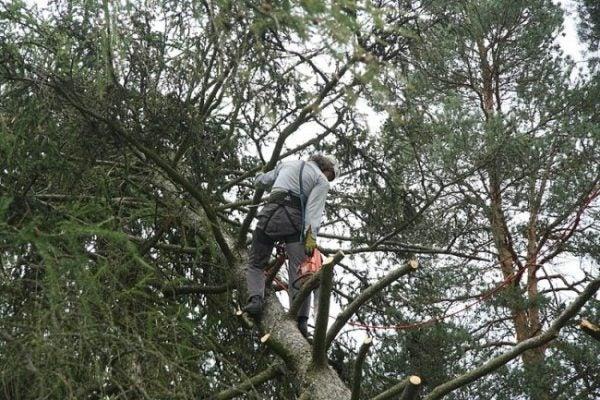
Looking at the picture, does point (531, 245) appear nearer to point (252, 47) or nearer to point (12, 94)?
point (252, 47)

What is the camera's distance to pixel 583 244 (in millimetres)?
10125

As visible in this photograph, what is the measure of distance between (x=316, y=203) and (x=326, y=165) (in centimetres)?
35

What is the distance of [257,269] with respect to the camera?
16.8ft

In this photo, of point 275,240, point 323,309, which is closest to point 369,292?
point 323,309

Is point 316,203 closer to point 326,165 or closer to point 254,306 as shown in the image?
point 326,165

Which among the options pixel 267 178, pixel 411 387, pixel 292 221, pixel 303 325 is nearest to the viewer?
pixel 411 387

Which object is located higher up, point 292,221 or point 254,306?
point 292,221

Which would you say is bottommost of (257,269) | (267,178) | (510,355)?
(510,355)

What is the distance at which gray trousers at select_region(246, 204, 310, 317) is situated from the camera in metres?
5.13

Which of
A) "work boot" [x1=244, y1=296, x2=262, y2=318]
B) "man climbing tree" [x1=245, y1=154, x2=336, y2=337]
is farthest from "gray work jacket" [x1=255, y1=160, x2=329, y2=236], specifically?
"work boot" [x1=244, y1=296, x2=262, y2=318]

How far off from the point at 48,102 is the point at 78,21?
2.67ft

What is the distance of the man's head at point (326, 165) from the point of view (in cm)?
544

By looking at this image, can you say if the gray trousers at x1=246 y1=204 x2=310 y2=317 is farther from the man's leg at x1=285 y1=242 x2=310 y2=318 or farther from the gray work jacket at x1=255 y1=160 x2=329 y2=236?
the gray work jacket at x1=255 y1=160 x2=329 y2=236

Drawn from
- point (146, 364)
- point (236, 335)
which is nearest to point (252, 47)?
point (146, 364)
